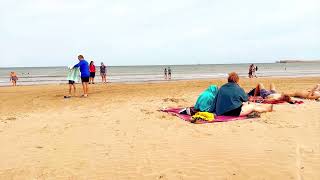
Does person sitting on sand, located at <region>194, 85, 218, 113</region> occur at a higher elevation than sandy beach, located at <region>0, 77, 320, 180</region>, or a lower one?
higher

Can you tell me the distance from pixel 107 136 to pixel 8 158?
1847 millimetres

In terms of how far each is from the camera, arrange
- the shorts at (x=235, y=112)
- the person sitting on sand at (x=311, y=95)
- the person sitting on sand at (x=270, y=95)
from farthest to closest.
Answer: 1. the person sitting on sand at (x=311, y=95)
2. the person sitting on sand at (x=270, y=95)
3. the shorts at (x=235, y=112)

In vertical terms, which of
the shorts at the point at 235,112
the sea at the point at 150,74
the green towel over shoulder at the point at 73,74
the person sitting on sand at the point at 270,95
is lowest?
the sea at the point at 150,74

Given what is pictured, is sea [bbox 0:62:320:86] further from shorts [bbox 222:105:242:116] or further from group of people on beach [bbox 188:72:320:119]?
shorts [bbox 222:105:242:116]

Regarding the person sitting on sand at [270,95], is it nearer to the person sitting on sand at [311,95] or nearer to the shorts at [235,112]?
the person sitting on sand at [311,95]

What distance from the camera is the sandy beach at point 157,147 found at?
5.56 metres

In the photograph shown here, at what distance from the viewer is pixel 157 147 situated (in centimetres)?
670

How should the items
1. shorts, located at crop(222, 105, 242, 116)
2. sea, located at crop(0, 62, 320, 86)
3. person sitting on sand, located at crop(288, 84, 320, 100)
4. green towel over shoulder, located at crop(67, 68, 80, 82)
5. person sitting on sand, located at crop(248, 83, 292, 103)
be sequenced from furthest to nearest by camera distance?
sea, located at crop(0, 62, 320, 86) → green towel over shoulder, located at crop(67, 68, 80, 82) → person sitting on sand, located at crop(288, 84, 320, 100) → person sitting on sand, located at crop(248, 83, 292, 103) → shorts, located at crop(222, 105, 242, 116)

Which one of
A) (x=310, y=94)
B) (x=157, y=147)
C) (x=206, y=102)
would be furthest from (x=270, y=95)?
(x=157, y=147)

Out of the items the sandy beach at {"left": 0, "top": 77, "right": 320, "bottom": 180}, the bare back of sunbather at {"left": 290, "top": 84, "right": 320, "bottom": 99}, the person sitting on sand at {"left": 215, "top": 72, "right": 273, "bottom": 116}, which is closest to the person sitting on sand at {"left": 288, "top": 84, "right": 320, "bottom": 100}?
the bare back of sunbather at {"left": 290, "top": 84, "right": 320, "bottom": 99}

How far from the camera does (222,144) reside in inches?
267

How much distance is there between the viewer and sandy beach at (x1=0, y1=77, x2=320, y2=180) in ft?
18.2

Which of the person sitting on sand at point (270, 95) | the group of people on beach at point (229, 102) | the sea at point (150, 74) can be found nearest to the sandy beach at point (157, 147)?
the group of people on beach at point (229, 102)

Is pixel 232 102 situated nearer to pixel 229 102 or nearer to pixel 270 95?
pixel 229 102
